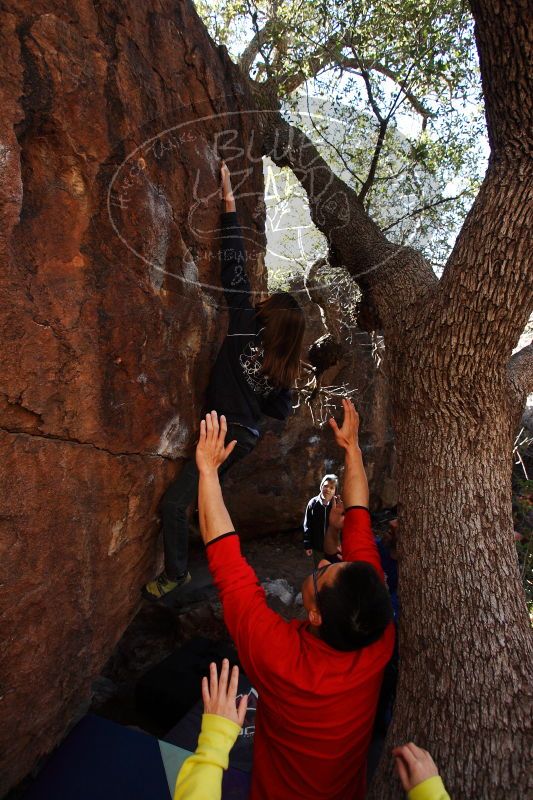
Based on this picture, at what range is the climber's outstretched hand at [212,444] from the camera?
10.3 feet

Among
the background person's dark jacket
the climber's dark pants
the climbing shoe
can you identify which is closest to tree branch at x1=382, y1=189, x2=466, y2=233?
the background person's dark jacket

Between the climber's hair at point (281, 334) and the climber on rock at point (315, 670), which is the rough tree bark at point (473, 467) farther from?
the climber's hair at point (281, 334)

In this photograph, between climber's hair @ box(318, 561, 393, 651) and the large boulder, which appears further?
the large boulder

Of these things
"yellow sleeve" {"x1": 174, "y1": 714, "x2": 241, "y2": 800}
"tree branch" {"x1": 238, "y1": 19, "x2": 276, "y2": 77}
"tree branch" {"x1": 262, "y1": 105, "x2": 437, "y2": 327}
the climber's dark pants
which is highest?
"tree branch" {"x1": 238, "y1": 19, "x2": 276, "y2": 77}

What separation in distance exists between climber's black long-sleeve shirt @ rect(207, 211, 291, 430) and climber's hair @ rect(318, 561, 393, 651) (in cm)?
136

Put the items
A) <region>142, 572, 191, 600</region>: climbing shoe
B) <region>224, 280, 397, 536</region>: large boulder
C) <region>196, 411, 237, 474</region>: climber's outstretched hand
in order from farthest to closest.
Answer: <region>224, 280, 397, 536</region>: large boulder, <region>142, 572, 191, 600</region>: climbing shoe, <region>196, 411, 237, 474</region>: climber's outstretched hand

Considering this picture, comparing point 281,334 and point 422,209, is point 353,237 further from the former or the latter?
point 281,334

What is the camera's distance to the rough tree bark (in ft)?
9.19

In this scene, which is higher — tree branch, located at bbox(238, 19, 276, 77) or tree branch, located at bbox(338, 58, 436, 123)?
tree branch, located at bbox(238, 19, 276, 77)

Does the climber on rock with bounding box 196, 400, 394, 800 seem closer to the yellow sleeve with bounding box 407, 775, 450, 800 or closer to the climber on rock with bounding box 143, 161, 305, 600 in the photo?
the yellow sleeve with bounding box 407, 775, 450, 800

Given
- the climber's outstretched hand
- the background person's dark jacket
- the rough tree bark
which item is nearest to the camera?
the rough tree bark

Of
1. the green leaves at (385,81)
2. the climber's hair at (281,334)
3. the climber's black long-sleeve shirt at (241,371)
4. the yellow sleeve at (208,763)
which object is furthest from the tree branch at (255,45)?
the yellow sleeve at (208,763)

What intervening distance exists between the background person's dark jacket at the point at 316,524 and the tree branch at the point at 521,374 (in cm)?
210

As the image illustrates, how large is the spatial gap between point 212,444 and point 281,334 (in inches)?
31.1
